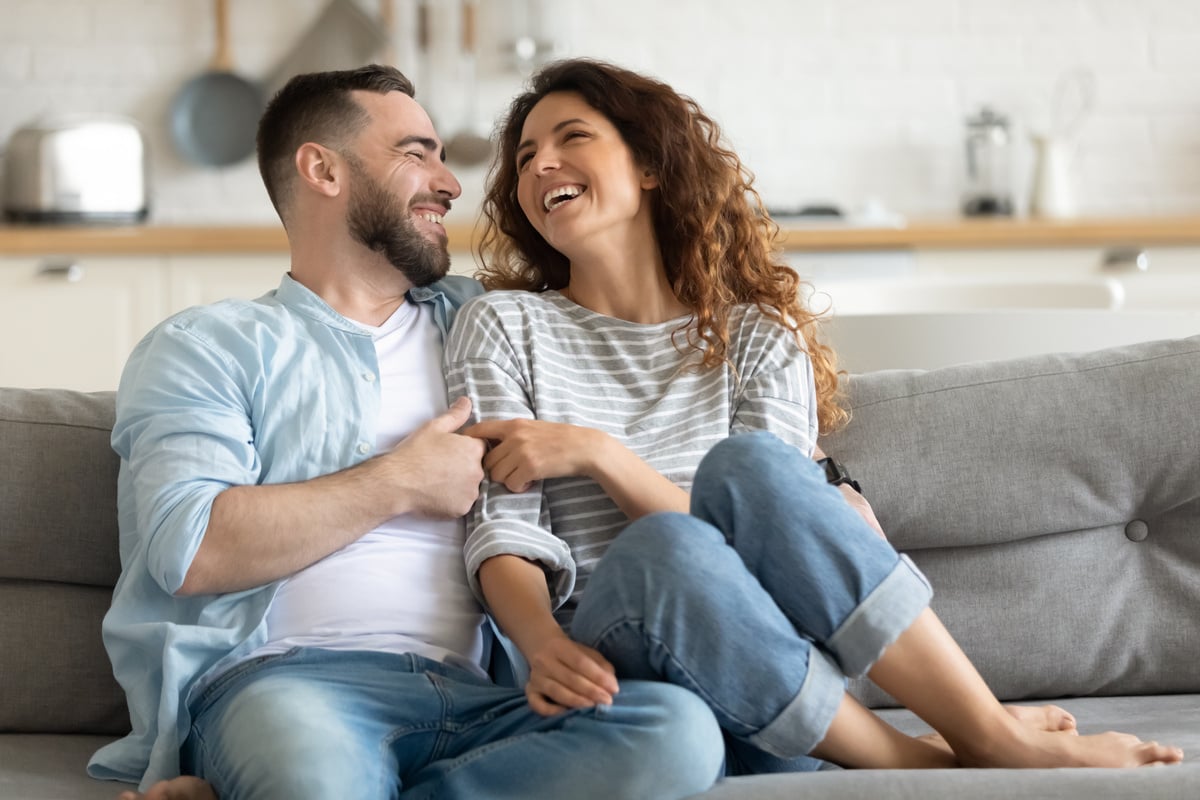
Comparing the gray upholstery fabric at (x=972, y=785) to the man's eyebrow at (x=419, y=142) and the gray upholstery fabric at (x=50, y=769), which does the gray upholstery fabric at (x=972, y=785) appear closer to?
the gray upholstery fabric at (x=50, y=769)

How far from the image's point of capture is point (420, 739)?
1.55 meters

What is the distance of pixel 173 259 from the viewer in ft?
12.8

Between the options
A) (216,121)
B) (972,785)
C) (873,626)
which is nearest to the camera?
(972,785)

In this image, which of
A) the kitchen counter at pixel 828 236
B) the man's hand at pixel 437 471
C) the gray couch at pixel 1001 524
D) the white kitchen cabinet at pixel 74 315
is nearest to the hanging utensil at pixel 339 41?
the kitchen counter at pixel 828 236

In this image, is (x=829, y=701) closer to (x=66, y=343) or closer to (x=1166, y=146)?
(x=66, y=343)

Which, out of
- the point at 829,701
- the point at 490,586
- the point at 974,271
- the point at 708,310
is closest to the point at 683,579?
the point at 829,701

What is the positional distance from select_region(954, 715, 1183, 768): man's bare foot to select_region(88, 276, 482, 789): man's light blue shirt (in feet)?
2.61

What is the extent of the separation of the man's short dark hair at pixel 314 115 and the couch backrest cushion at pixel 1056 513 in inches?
32.4

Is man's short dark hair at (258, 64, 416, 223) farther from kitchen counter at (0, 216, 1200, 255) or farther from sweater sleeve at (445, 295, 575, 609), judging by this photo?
kitchen counter at (0, 216, 1200, 255)

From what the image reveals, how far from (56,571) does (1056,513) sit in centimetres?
129

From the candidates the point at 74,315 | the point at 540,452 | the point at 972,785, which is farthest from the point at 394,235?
the point at 74,315

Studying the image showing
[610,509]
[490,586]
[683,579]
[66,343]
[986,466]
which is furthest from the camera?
[66,343]

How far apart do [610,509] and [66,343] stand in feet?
8.35

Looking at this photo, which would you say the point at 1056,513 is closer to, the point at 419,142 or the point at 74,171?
the point at 419,142
